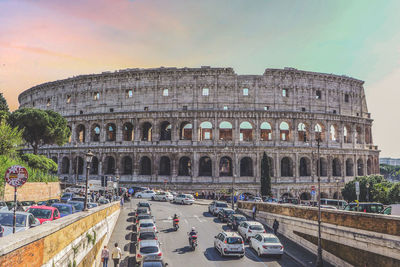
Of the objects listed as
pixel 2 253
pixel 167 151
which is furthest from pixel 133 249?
pixel 167 151

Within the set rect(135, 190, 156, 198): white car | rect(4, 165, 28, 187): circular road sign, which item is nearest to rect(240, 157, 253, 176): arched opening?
rect(135, 190, 156, 198): white car

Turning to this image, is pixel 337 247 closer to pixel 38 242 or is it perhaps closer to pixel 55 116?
pixel 38 242

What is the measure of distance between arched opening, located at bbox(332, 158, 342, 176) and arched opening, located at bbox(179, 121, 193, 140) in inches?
966

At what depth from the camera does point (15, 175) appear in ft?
32.5

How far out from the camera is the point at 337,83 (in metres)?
50.9

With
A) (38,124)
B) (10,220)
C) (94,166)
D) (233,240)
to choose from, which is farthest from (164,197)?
(10,220)

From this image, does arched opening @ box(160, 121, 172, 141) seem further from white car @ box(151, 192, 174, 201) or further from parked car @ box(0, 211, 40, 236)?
parked car @ box(0, 211, 40, 236)

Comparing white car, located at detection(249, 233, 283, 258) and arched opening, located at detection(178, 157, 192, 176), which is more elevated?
arched opening, located at detection(178, 157, 192, 176)

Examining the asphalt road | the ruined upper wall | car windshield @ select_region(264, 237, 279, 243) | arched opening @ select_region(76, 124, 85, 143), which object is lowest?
the asphalt road

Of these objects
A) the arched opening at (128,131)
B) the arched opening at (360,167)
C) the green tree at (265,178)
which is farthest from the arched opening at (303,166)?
the arched opening at (128,131)

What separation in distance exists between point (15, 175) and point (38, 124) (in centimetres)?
3793

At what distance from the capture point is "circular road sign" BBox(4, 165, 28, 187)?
388 inches

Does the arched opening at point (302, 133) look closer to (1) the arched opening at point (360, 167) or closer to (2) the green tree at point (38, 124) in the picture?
(1) the arched opening at point (360, 167)

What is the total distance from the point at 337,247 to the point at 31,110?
142 feet
